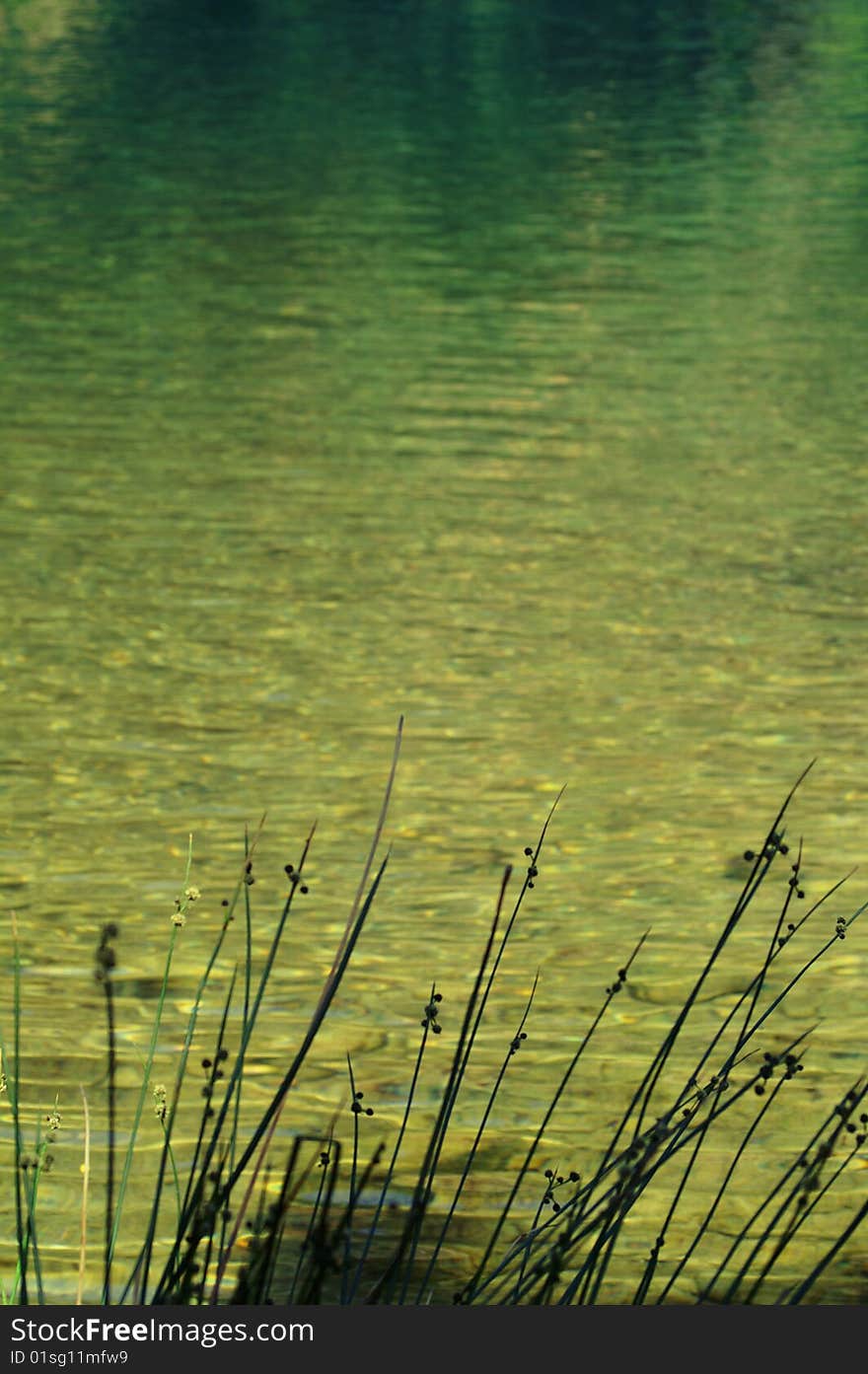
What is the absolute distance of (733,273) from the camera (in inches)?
548

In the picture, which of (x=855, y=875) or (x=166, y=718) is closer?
(x=855, y=875)

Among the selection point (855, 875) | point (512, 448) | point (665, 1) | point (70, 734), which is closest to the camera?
point (855, 875)

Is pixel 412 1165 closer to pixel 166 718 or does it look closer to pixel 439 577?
pixel 166 718

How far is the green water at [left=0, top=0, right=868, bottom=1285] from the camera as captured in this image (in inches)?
193

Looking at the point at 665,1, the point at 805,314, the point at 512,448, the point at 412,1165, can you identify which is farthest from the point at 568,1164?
the point at 665,1

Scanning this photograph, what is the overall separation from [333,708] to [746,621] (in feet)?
5.23

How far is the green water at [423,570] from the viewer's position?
4.89 metres

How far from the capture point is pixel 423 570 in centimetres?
758

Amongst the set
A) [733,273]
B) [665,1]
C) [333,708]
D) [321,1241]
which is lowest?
[665,1]

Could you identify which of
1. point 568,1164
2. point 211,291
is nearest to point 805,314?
point 211,291

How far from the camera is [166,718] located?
6113 mm

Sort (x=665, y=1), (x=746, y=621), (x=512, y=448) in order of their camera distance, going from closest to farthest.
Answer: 1. (x=746, y=621)
2. (x=512, y=448)
3. (x=665, y=1)

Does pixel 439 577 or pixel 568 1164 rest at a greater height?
pixel 568 1164

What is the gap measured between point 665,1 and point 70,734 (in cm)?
4424
